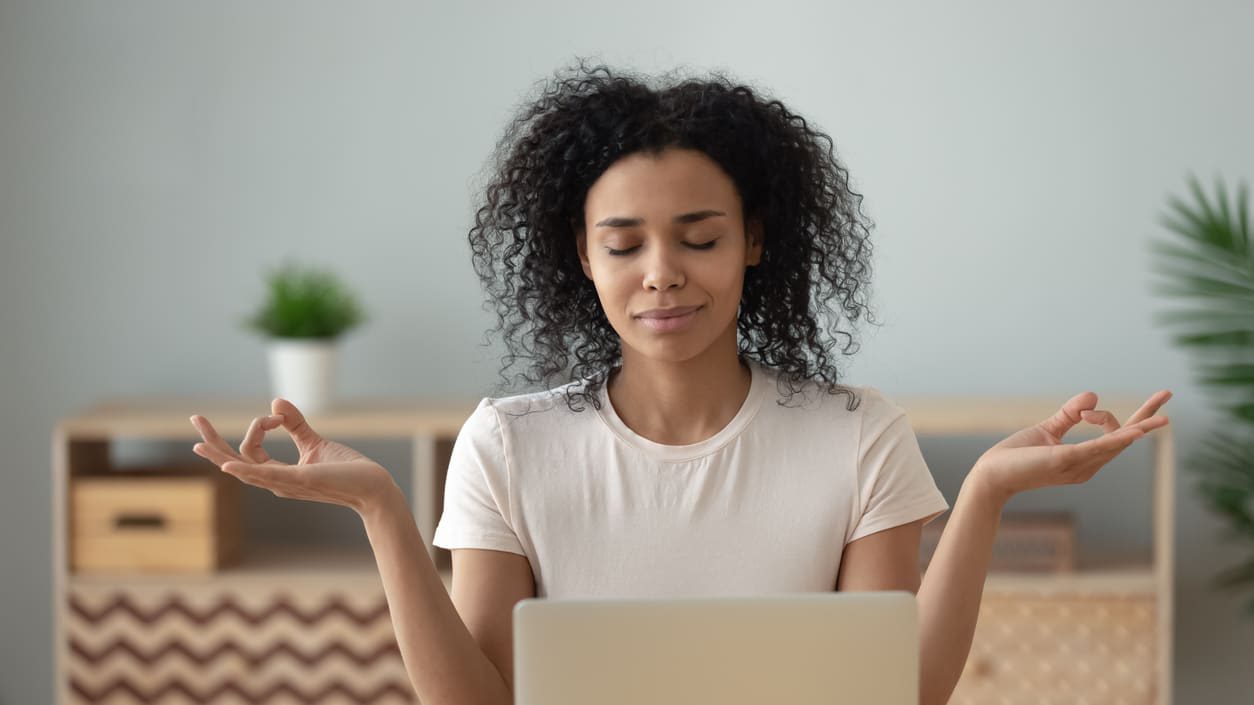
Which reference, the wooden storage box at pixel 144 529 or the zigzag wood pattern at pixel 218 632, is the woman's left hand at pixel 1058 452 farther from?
the wooden storage box at pixel 144 529

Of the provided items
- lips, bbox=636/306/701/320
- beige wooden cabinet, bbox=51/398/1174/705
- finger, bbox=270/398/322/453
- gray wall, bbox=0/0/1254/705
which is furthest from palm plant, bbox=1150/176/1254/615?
finger, bbox=270/398/322/453

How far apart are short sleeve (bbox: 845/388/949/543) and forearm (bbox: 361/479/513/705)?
1.37 ft

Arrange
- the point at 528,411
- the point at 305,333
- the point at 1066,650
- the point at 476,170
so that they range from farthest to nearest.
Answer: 1. the point at 476,170
2. the point at 305,333
3. the point at 1066,650
4. the point at 528,411

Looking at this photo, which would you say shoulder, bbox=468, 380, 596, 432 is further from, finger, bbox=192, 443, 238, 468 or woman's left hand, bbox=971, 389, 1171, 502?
woman's left hand, bbox=971, 389, 1171, 502

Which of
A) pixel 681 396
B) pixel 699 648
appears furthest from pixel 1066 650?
pixel 699 648

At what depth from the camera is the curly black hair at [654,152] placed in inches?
59.2

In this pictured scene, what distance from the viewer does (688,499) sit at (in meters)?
1.53

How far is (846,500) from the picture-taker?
1.53m

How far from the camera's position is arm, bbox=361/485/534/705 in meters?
1.36

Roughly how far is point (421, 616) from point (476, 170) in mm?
1983

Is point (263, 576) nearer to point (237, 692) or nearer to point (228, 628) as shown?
point (228, 628)

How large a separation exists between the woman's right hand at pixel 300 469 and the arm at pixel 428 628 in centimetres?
2

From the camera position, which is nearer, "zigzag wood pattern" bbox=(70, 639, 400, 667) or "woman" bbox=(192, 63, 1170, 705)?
"woman" bbox=(192, 63, 1170, 705)

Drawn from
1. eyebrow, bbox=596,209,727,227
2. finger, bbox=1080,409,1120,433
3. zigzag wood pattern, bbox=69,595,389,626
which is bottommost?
zigzag wood pattern, bbox=69,595,389,626
